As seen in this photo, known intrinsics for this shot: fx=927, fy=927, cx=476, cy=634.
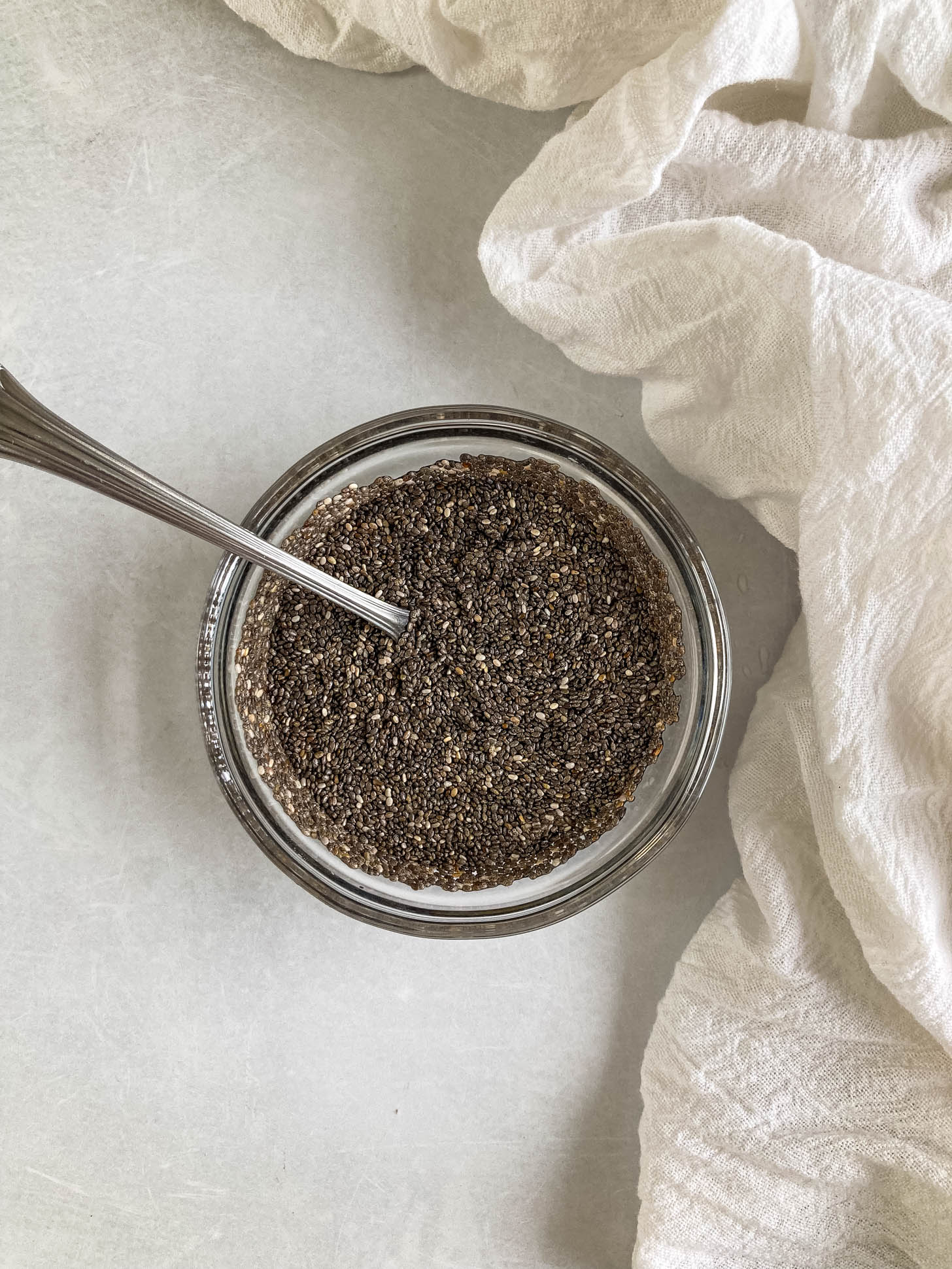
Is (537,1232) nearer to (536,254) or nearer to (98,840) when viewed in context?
(98,840)

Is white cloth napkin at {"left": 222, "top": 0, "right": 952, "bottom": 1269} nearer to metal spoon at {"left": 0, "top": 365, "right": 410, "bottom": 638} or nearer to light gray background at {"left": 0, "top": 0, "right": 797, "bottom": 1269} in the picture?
light gray background at {"left": 0, "top": 0, "right": 797, "bottom": 1269}

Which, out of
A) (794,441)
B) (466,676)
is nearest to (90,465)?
(466,676)

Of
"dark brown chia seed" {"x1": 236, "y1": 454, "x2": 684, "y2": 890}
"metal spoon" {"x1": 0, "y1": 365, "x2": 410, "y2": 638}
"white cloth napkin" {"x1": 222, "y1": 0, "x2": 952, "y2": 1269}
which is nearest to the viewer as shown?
"metal spoon" {"x1": 0, "y1": 365, "x2": 410, "y2": 638}

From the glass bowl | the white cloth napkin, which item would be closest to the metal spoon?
the glass bowl

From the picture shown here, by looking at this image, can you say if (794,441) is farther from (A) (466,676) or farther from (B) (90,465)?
(B) (90,465)

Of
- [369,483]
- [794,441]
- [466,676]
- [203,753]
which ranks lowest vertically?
[203,753]

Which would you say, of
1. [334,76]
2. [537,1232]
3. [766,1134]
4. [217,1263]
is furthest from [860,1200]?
[334,76]
